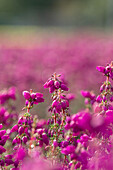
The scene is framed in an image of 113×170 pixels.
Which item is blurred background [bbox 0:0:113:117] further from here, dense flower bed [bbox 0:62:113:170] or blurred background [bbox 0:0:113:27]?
dense flower bed [bbox 0:62:113:170]

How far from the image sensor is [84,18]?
37.2 metres

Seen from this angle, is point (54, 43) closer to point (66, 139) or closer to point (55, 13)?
point (66, 139)

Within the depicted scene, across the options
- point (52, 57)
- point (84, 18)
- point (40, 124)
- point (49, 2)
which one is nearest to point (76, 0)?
point (49, 2)

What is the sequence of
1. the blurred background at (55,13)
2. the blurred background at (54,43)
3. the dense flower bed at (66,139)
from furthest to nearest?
the blurred background at (55,13), the blurred background at (54,43), the dense flower bed at (66,139)

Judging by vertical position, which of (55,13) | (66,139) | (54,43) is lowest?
(66,139)

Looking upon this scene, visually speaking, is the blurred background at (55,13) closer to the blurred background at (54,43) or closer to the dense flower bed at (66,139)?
the blurred background at (54,43)

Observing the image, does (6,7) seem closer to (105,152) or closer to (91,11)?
(91,11)

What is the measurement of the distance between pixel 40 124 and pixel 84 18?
1423 inches

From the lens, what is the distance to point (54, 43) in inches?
430

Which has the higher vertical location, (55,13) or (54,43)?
(55,13)

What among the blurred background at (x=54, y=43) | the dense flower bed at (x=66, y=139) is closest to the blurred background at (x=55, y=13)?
the blurred background at (x=54, y=43)

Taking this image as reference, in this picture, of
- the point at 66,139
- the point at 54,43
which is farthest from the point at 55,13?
the point at 66,139

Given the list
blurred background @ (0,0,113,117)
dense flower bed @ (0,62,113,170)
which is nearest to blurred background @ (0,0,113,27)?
blurred background @ (0,0,113,117)

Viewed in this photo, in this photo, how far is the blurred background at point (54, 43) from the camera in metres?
4.47
